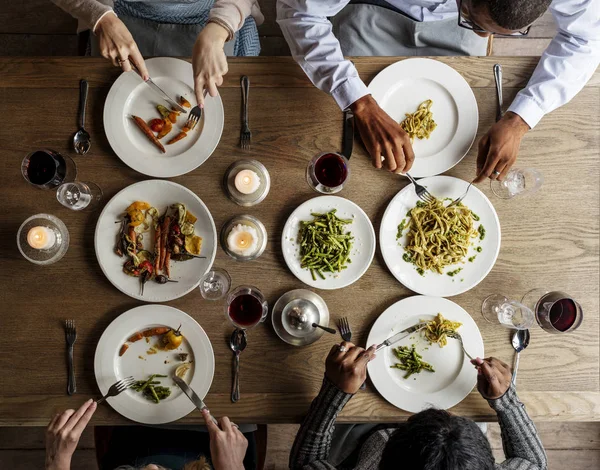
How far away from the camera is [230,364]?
175 centimetres

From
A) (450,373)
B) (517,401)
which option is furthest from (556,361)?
(450,373)

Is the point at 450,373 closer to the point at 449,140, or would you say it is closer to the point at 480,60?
the point at 449,140

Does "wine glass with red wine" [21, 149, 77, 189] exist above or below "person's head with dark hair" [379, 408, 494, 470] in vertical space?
above

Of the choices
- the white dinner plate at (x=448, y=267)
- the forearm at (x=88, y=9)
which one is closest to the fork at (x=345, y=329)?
the white dinner plate at (x=448, y=267)

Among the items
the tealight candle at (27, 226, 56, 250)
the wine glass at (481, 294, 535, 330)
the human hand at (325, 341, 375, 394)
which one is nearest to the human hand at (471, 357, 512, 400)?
the wine glass at (481, 294, 535, 330)

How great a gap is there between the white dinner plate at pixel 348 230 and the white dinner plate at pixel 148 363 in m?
0.41

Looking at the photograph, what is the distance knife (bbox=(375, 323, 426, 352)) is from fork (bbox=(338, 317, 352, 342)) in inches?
4.2

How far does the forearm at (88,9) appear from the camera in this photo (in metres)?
1.71

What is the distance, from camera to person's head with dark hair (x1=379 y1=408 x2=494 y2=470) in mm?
1316

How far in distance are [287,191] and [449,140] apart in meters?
0.62

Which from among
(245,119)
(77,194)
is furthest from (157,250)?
(245,119)

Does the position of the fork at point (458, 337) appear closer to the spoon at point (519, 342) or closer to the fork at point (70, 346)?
the spoon at point (519, 342)

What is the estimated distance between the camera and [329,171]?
1718 millimetres

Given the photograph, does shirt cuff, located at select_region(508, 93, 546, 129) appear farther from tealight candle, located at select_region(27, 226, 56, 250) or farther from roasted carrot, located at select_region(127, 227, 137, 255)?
tealight candle, located at select_region(27, 226, 56, 250)
